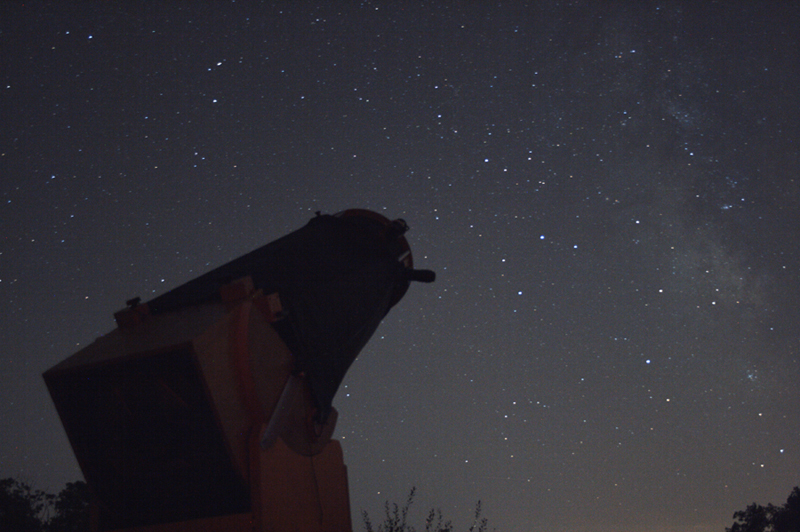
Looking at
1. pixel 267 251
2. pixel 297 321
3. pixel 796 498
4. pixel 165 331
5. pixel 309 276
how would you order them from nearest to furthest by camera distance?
pixel 165 331 < pixel 297 321 < pixel 309 276 < pixel 267 251 < pixel 796 498

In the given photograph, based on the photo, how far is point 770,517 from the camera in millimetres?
15969

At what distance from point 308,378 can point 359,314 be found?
606 millimetres

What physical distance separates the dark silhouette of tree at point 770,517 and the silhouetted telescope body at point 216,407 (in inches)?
679

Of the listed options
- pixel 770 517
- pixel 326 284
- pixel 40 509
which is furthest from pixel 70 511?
pixel 770 517

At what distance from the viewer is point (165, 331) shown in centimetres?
243

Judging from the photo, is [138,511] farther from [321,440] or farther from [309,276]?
[309,276]

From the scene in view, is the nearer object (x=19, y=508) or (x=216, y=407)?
(x=216, y=407)

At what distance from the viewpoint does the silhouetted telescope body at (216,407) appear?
7.43 ft

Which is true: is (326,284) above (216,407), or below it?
above

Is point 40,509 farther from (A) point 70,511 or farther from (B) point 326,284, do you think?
(B) point 326,284

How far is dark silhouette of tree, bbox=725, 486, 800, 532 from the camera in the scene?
15.4m

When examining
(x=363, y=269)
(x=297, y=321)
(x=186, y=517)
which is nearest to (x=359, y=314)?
(x=363, y=269)

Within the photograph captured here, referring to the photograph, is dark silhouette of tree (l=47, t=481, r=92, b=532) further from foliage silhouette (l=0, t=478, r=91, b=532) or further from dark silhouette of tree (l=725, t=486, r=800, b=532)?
dark silhouette of tree (l=725, t=486, r=800, b=532)

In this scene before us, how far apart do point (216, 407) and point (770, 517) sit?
738 inches
